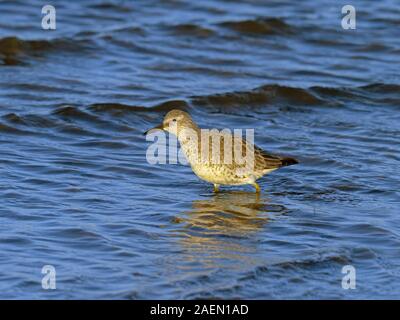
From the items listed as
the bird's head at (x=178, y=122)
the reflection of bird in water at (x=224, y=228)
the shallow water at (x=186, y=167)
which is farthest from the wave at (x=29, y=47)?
the reflection of bird in water at (x=224, y=228)

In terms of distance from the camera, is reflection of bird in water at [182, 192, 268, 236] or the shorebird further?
the shorebird

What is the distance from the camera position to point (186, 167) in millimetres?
9508

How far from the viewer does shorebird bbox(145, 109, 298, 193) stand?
8477 mm

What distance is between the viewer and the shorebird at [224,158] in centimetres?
848

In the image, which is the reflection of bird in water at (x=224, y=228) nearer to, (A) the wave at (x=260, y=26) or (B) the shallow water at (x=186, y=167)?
(B) the shallow water at (x=186, y=167)

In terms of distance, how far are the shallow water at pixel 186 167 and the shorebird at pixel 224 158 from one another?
0.23 meters

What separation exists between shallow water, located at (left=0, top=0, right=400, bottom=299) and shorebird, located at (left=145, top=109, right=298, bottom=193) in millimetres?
234

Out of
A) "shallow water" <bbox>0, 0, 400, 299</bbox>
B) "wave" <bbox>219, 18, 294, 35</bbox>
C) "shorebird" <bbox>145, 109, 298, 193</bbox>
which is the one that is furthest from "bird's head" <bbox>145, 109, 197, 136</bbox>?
"wave" <bbox>219, 18, 294, 35</bbox>

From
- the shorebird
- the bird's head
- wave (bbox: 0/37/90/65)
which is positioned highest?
wave (bbox: 0/37/90/65)

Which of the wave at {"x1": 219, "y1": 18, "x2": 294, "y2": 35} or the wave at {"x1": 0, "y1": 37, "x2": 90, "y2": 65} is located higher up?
the wave at {"x1": 219, "y1": 18, "x2": 294, "y2": 35}

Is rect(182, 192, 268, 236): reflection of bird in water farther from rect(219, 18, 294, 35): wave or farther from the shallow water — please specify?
rect(219, 18, 294, 35): wave

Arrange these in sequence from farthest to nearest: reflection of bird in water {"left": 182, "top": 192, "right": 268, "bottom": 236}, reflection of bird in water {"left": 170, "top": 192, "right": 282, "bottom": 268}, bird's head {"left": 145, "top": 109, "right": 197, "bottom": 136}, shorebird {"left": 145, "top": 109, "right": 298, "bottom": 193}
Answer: bird's head {"left": 145, "top": 109, "right": 197, "bottom": 136} < shorebird {"left": 145, "top": 109, "right": 298, "bottom": 193} < reflection of bird in water {"left": 182, "top": 192, "right": 268, "bottom": 236} < reflection of bird in water {"left": 170, "top": 192, "right": 282, "bottom": 268}

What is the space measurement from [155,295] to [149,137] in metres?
4.15

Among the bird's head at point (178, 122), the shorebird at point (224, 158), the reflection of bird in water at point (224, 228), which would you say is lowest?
A: the reflection of bird in water at point (224, 228)
